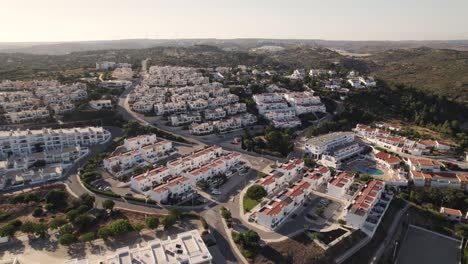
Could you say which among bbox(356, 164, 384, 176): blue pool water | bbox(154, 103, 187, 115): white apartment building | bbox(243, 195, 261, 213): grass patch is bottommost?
bbox(356, 164, 384, 176): blue pool water

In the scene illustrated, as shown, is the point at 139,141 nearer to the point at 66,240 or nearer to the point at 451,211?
the point at 66,240

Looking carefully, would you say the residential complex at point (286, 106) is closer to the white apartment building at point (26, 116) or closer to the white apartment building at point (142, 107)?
the white apartment building at point (142, 107)

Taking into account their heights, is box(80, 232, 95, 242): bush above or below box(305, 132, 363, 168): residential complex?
below

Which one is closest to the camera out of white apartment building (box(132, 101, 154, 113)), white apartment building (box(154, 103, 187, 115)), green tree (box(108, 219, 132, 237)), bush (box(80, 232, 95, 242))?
bush (box(80, 232, 95, 242))

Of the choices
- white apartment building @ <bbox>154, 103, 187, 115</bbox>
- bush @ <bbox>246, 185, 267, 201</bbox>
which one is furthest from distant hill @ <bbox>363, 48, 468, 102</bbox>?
bush @ <bbox>246, 185, 267, 201</bbox>

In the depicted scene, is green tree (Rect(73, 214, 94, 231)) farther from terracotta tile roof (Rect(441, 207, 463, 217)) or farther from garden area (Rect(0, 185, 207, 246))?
terracotta tile roof (Rect(441, 207, 463, 217))

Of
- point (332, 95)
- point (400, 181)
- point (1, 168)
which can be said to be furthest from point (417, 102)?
point (1, 168)

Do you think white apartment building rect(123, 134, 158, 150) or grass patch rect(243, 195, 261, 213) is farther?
white apartment building rect(123, 134, 158, 150)

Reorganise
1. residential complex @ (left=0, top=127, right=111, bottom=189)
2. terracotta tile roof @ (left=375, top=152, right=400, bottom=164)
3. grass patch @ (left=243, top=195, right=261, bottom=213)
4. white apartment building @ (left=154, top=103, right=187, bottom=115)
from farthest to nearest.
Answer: white apartment building @ (left=154, top=103, right=187, bottom=115) → terracotta tile roof @ (left=375, top=152, right=400, bottom=164) → residential complex @ (left=0, top=127, right=111, bottom=189) → grass patch @ (left=243, top=195, right=261, bottom=213)
